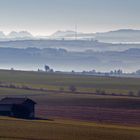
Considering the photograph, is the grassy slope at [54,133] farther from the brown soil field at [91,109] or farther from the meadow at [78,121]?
the brown soil field at [91,109]

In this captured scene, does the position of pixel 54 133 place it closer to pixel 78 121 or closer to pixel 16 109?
pixel 78 121

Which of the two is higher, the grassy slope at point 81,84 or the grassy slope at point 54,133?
the grassy slope at point 81,84

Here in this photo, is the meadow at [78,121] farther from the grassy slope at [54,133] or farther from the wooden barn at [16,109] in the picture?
the wooden barn at [16,109]

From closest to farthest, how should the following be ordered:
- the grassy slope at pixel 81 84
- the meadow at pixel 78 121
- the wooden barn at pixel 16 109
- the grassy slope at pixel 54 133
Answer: the grassy slope at pixel 54 133, the meadow at pixel 78 121, the wooden barn at pixel 16 109, the grassy slope at pixel 81 84

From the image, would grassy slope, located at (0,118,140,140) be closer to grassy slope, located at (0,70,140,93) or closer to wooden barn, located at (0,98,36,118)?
wooden barn, located at (0,98,36,118)

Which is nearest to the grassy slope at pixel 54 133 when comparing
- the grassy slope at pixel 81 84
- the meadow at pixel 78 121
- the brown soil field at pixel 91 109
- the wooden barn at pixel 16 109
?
the meadow at pixel 78 121

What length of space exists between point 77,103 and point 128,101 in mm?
9593

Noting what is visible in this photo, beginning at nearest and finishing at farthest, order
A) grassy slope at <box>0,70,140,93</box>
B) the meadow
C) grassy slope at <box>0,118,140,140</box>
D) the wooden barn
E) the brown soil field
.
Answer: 1. grassy slope at <box>0,118,140,140</box>
2. the meadow
3. the wooden barn
4. the brown soil field
5. grassy slope at <box>0,70,140,93</box>

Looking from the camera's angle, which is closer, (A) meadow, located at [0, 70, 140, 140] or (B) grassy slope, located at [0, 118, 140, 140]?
(B) grassy slope, located at [0, 118, 140, 140]

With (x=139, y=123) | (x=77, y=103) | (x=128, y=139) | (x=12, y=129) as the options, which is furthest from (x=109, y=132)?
(x=77, y=103)

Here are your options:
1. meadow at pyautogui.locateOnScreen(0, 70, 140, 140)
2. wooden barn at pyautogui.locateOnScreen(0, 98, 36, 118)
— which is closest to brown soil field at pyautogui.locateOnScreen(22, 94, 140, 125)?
meadow at pyautogui.locateOnScreen(0, 70, 140, 140)

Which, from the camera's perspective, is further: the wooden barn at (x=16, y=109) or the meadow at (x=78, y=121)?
the wooden barn at (x=16, y=109)

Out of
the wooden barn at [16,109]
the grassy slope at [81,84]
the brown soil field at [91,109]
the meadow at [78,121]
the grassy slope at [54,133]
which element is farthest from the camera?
the grassy slope at [81,84]

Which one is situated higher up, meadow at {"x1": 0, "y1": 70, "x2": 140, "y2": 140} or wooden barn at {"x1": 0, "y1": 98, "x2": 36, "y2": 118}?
wooden barn at {"x1": 0, "y1": 98, "x2": 36, "y2": 118}
